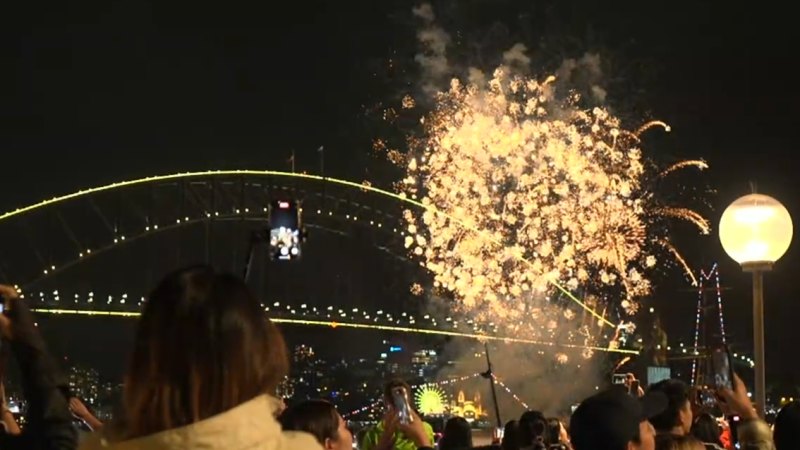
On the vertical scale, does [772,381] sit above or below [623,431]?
above

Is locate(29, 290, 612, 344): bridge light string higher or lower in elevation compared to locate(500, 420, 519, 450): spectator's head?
higher

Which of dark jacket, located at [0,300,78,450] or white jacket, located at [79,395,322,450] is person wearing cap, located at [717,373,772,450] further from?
white jacket, located at [79,395,322,450]

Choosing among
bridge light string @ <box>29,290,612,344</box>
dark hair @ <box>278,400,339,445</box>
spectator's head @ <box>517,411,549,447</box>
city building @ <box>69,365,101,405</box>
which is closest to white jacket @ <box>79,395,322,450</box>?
dark hair @ <box>278,400,339,445</box>

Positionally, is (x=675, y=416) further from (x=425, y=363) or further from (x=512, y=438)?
(x=425, y=363)

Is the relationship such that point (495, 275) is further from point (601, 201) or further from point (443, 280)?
point (601, 201)

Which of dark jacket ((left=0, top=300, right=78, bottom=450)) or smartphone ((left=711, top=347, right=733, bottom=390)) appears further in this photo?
smartphone ((left=711, top=347, right=733, bottom=390))

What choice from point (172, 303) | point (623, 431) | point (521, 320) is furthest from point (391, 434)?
point (521, 320)

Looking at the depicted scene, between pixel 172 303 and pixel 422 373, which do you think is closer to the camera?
pixel 172 303

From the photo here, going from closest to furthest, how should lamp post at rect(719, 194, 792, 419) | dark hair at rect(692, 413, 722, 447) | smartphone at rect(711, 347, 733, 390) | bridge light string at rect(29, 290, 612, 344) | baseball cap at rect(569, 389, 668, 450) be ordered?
baseball cap at rect(569, 389, 668, 450), smartphone at rect(711, 347, 733, 390), dark hair at rect(692, 413, 722, 447), lamp post at rect(719, 194, 792, 419), bridge light string at rect(29, 290, 612, 344)
